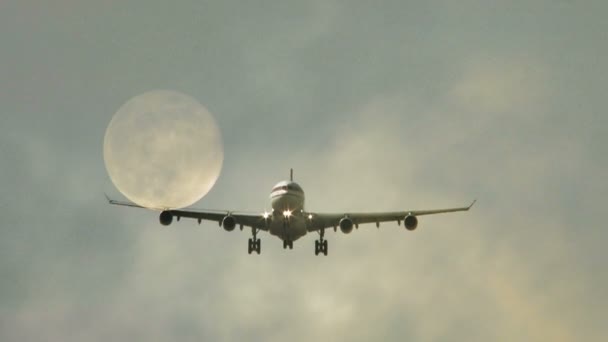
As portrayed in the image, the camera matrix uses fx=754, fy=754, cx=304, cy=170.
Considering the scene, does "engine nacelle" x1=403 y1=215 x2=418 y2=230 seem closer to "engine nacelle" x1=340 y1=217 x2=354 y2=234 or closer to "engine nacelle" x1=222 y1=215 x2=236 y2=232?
"engine nacelle" x1=340 y1=217 x2=354 y2=234

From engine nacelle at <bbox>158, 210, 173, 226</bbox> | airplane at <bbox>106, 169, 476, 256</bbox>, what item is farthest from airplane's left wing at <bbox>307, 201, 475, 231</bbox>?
engine nacelle at <bbox>158, 210, 173, 226</bbox>

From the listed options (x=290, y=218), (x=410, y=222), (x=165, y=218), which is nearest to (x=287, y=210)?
(x=290, y=218)

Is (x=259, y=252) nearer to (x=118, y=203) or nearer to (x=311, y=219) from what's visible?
(x=311, y=219)

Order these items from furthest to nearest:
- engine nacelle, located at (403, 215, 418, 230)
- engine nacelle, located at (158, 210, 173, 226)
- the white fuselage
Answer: engine nacelle, located at (403, 215, 418, 230) < engine nacelle, located at (158, 210, 173, 226) < the white fuselage

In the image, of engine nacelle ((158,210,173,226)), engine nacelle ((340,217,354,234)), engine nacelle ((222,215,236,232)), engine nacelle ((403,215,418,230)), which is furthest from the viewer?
engine nacelle ((340,217,354,234))

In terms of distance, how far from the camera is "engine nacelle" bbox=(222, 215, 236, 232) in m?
66.7

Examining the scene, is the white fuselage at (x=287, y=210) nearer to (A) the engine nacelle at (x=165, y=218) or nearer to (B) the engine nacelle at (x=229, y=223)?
(B) the engine nacelle at (x=229, y=223)

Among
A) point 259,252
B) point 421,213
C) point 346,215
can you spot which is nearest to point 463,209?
point 421,213

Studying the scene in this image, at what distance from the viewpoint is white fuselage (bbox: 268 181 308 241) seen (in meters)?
62.9

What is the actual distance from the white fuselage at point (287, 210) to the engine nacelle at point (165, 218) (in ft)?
28.5

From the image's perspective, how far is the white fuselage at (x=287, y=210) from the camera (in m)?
62.9

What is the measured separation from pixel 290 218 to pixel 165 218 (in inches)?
432

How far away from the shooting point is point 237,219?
227 feet

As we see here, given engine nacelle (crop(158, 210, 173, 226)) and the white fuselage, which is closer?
the white fuselage
